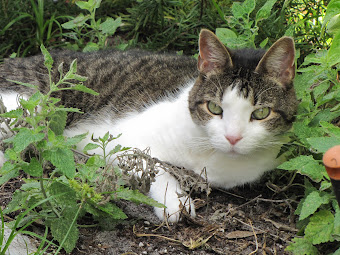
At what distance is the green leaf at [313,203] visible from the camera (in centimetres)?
208

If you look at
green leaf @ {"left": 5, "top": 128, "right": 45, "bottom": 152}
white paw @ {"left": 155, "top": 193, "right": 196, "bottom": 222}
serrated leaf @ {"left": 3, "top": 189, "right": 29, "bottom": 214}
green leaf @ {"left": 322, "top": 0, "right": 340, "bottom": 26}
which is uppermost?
green leaf @ {"left": 322, "top": 0, "right": 340, "bottom": 26}

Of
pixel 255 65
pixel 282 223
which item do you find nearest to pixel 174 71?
pixel 255 65

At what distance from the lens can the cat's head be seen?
2486mm

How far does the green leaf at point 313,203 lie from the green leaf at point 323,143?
249 millimetres

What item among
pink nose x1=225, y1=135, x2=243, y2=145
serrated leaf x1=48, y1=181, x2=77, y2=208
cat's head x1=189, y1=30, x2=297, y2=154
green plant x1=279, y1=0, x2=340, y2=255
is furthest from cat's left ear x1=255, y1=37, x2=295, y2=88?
serrated leaf x1=48, y1=181, x2=77, y2=208

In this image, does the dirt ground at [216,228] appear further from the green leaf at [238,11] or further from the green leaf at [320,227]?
the green leaf at [238,11]

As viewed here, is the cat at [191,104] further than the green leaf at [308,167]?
Yes

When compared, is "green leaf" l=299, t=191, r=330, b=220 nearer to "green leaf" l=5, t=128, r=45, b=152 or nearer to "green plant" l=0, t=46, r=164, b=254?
"green plant" l=0, t=46, r=164, b=254

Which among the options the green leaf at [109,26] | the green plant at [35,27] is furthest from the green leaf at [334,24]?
the green plant at [35,27]

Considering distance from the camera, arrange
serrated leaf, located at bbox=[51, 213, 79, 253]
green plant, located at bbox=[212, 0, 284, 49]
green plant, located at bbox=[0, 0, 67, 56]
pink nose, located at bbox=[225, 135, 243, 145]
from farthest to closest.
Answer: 1. green plant, located at bbox=[0, 0, 67, 56]
2. green plant, located at bbox=[212, 0, 284, 49]
3. pink nose, located at bbox=[225, 135, 243, 145]
4. serrated leaf, located at bbox=[51, 213, 79, 253]

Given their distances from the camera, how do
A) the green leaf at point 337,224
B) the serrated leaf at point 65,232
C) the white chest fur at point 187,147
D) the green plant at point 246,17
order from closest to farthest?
the green leaf at point 337,224 < the serrated leaf at point 65,232 < the white chest fur at point 187,147 < the green plant at point 246,17

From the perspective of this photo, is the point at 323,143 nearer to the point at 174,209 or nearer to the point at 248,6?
the point at 174,209

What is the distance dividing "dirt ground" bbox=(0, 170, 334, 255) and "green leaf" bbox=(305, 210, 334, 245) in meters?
0.24

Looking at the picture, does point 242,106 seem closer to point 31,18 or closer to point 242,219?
point 242,219
